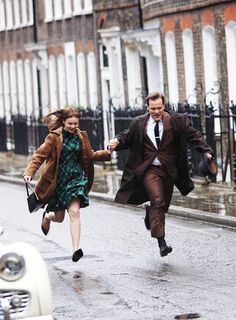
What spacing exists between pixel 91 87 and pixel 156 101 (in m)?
30.5

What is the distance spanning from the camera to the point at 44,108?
53.2 meters

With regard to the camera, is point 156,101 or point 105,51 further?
point 105,51

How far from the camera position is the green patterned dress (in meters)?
16.5

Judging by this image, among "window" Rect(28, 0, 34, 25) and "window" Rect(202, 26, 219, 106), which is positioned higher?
"window" Rect(28, 0, 34, 25)

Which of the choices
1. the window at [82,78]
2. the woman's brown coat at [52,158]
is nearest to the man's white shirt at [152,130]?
the woman's brown coat at [52,158]

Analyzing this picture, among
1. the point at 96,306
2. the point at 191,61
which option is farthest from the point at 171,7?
the point at 96,306

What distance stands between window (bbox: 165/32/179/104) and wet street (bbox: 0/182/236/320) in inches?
521

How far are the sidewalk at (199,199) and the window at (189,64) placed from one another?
2498 mm

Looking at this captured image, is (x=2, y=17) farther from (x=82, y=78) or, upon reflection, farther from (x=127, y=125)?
(x=127, y=125)

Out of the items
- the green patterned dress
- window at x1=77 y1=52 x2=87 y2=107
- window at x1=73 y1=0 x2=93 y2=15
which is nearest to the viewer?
the green patterned dress

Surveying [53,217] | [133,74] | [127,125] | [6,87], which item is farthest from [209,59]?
[6,87]

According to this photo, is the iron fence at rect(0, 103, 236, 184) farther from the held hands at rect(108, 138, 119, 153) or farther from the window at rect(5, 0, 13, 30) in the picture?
the held hands at rect(108, 138, 119, 153)

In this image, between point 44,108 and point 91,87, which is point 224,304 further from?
point 44,108

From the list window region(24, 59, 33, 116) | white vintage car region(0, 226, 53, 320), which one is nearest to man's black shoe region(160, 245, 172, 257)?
white vintage car region(0, 226, 53, 320)
